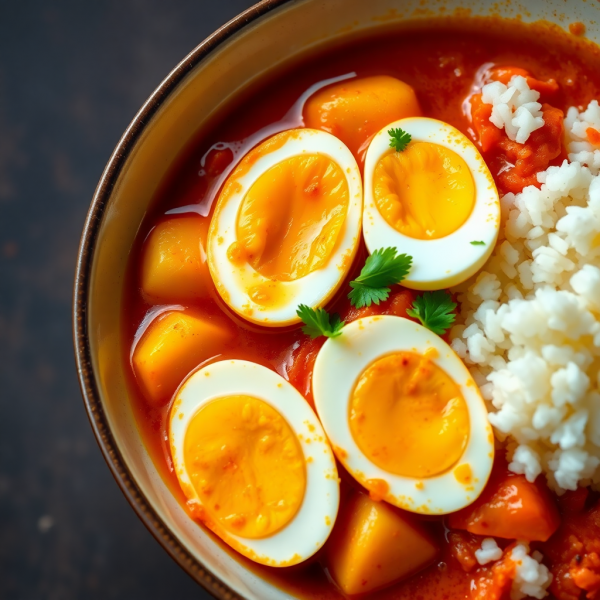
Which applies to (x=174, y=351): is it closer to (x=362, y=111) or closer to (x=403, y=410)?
(x=403, y=410)

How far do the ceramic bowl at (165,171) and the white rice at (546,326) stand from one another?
1.96 feet

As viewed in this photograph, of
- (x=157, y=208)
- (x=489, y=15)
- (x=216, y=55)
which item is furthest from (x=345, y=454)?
(x=489, y=15)

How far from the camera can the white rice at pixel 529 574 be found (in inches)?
60.2

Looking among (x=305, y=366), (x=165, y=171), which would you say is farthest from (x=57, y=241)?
(x=305, y=366)

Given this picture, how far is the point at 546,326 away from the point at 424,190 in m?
0.48

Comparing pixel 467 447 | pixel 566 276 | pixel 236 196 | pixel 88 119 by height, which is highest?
pixel 88 119

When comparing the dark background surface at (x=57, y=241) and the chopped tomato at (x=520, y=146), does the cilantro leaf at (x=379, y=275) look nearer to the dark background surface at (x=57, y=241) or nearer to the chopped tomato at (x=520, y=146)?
the chopped tomato at (x=520, y=146)

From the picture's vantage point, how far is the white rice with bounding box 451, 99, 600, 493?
4.94ft

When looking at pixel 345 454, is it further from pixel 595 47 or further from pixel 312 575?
pixel 595 47

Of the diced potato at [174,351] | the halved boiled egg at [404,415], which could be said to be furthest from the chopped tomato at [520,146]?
the diced potato at [174,351]

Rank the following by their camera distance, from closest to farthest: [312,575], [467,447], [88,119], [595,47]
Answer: [467,447] → [312,575] → [595,47] → [88,119]

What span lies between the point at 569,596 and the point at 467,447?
1.50 ft

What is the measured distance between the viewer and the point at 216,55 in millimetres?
1717

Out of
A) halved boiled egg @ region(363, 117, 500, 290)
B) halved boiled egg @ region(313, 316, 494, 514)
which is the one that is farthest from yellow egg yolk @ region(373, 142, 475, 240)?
halved boiled egg @ region(313, 316, 494, 514)
